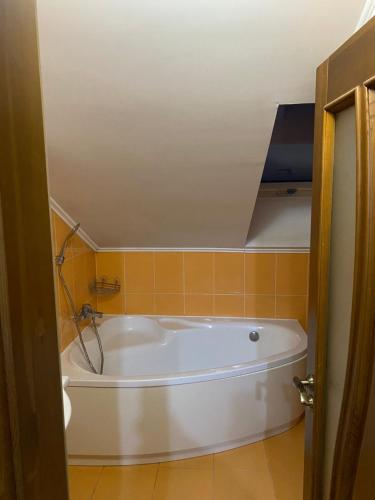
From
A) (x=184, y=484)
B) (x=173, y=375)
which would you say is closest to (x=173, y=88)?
(x=173, y=375)

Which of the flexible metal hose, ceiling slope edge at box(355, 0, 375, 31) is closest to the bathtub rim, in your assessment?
the flexible metal hose

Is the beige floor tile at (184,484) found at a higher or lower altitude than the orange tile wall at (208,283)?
lower

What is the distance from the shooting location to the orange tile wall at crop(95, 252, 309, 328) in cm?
277

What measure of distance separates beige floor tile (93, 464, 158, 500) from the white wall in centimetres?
174

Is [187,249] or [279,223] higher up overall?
[279,223]

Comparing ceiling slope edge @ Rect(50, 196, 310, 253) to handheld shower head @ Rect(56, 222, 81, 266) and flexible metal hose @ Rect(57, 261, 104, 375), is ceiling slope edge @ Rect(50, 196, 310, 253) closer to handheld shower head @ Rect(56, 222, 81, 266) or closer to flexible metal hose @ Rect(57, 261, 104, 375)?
handheld shower head @ Rect(56, 222, 81, 266)

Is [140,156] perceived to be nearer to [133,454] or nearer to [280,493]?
[133,454]

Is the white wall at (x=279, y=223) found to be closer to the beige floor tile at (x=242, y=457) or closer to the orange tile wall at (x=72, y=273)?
the orange tile wall at (x=72, y=273)

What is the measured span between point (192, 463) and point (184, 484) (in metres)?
0.16

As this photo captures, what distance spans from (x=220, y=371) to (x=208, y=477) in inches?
22.9

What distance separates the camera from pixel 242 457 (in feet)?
6.69

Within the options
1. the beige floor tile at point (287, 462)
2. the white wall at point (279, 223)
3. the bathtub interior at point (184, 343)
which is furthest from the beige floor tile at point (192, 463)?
the white wall at point (279, 223)

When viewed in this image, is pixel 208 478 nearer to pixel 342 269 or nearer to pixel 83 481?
pixel 83 481

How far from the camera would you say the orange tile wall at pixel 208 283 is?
9.08ft
